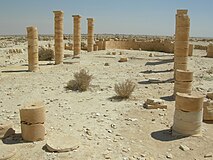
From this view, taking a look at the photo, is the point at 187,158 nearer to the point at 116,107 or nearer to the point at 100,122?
the point at 100,122

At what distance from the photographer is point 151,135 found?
6852mm

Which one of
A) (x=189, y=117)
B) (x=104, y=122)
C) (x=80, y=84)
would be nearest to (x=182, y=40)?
(x=80, y=84)

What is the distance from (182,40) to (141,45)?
24123mm

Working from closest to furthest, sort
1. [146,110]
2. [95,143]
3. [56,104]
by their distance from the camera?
1. [95,143]
2. [146,110]
3. [56,104]

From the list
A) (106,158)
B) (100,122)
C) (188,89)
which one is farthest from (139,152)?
(188,89)

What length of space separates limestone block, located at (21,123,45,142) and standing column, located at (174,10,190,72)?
373 inches

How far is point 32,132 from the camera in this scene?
20.7 ft

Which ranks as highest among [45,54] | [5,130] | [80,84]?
[45,54]

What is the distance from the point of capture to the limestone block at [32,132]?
6293 millimetres

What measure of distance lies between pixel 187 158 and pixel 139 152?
1.11m

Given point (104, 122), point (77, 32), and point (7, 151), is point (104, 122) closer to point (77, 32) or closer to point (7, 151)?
point (7, 151)

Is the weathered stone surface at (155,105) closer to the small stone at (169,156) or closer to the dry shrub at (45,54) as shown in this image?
the small stone at (169,156)

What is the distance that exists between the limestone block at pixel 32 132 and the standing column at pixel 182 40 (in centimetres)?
948

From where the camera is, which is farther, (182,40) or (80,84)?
(182,40)
